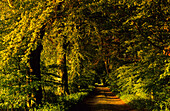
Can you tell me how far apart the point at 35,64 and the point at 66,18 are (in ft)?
11.4

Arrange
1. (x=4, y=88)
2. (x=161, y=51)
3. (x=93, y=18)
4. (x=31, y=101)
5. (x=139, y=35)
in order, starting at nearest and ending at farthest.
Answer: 1. (x=4, y=88)
2. (x=31, y=101)
3. (x=161, y=51)
4. (x=139, y=35)
5. (x=93, y=18)

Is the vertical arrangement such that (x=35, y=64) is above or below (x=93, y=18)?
below

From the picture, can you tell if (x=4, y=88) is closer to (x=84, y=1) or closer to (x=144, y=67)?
(x=84, y=1)

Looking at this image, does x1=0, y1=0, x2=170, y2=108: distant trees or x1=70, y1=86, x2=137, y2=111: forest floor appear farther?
x1=70, y1=86, x2=137, y2=111: forest floor

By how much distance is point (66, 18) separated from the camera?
1021cm

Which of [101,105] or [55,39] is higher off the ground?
[55,39]

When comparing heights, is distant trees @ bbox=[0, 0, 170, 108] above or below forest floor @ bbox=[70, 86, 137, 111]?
above

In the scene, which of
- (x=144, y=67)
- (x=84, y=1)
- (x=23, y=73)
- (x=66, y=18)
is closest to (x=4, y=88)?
(x=23, y=73)

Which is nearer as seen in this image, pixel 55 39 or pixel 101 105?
pixel 55 39

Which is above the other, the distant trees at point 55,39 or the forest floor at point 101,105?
the distant trees at point 55,39

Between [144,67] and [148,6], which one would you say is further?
[144,67]

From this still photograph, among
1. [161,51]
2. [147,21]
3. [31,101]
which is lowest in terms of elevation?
[31,101]

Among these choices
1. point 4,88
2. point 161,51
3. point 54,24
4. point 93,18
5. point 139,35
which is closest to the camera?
point 4,88

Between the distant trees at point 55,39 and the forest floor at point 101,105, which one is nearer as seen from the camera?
the distant trees at point 55,39
